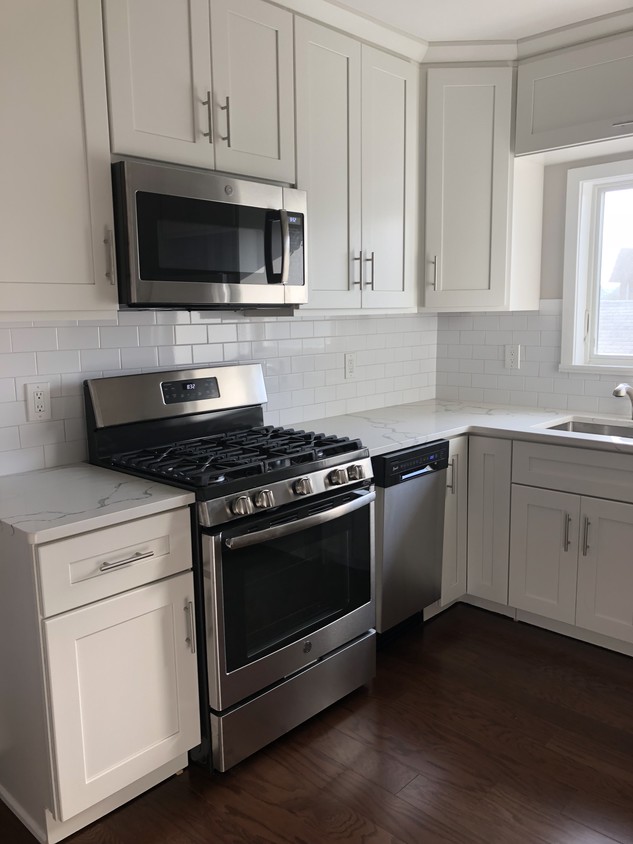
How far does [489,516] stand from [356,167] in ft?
5.18

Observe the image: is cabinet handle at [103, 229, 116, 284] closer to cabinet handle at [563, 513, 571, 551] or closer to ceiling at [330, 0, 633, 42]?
ceiling at [330, 0, 633, 42]

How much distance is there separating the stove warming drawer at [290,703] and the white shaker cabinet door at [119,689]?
0.10m

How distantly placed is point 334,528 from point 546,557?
1058mm

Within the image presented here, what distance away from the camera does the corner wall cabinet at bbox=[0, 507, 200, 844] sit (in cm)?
170

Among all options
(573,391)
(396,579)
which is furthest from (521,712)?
(573,391)

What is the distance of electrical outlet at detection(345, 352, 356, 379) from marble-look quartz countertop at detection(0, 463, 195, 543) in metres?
1.39

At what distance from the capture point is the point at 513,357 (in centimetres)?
350

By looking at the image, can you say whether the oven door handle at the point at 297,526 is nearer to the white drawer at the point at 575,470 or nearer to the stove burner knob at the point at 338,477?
the stove burner knob at the point at 338,477

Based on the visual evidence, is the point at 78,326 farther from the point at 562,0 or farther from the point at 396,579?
the point at 562,0

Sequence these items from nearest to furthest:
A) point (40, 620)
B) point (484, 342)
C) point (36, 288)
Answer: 1. point (40, 620)
2. point (36, 288)
3. point (484, 342)

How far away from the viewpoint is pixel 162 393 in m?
2.42

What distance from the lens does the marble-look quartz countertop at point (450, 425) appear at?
2.67 meters

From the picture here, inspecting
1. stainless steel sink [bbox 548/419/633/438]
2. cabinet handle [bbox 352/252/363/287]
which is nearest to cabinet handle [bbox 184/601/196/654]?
cabinet handle [bbox 352/252/363/287]

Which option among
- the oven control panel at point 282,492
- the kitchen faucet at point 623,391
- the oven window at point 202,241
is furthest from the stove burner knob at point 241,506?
the kitchen faucet at point 623,391
